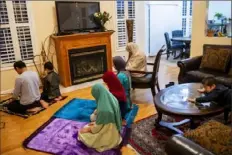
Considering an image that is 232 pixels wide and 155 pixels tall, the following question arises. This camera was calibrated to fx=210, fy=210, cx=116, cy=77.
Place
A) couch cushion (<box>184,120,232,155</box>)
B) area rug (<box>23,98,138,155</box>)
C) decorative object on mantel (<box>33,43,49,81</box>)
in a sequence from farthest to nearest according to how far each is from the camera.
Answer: decorative object on mantel (<box>33,43,49,81</box>)
area rug (<box>23,98,138,155</box>)
couch cushion (<box>184,120,232,155</box>)

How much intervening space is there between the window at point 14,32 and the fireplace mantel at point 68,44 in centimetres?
58

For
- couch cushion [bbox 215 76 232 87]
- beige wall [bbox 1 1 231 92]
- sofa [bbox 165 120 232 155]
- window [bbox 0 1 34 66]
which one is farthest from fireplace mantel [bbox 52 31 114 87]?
sofa [bbox 165 120 232 155]

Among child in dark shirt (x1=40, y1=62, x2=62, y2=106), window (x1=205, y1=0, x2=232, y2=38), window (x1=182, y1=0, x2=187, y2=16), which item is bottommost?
child in dark shirt (x1=40, y1=62, x2=62, y2=106)

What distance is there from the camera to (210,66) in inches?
143

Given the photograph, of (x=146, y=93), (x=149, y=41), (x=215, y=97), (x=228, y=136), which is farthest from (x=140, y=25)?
(x=228, y=136)

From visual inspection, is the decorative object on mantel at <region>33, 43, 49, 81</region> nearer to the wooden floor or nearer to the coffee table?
the wooden floor

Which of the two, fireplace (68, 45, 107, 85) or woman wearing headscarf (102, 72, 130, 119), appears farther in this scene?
fireplace (68, 45, 107, 85)

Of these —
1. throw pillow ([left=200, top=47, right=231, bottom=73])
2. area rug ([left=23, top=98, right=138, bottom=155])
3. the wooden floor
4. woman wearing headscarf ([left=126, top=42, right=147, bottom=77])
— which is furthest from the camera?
woman wearing headscarf ([left=126, top=42, right=147, bottom=77])

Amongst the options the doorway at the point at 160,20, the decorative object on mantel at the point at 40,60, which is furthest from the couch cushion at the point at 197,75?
the doorway at the point at 160,20

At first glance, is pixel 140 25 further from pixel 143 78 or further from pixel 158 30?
pixel 143 78

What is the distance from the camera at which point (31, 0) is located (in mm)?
4180

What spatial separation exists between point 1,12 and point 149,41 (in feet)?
15.9

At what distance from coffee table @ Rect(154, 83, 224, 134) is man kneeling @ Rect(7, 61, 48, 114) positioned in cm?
196

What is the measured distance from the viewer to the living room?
7.67 feet
